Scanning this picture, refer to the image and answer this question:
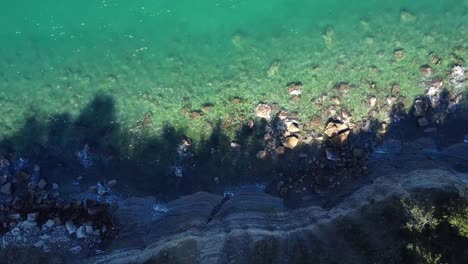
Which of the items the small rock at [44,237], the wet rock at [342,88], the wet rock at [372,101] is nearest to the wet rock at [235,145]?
the wet rock at [342,88]

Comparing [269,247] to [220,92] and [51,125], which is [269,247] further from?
[51,125]

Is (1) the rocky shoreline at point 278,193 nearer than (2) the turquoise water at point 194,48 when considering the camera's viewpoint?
Yes

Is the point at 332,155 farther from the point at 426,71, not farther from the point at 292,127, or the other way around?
the point at 426,71

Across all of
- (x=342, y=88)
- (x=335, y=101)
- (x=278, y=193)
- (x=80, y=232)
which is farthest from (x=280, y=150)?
(x=80, y=232)

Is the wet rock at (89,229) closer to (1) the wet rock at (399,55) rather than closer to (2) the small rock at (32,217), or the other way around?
(2) the small rock at (32,217)

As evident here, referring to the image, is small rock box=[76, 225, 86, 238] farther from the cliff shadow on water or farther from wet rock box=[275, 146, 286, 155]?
wet rock box=[275, 146, 286, 155]

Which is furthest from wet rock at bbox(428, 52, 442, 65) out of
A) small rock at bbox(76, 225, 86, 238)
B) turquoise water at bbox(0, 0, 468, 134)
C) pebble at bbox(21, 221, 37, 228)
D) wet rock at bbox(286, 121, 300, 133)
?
pebble at bbox(21, 221, 37, 228)
